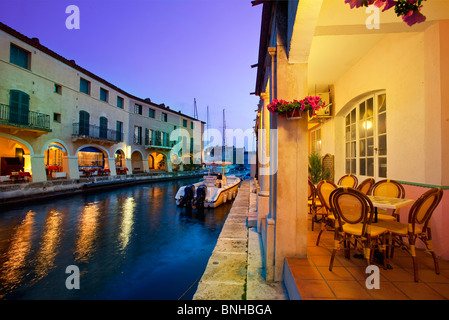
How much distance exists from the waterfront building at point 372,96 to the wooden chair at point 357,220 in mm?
400

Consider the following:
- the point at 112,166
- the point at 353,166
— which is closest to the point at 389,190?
the point at 353,166

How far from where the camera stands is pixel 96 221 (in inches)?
332

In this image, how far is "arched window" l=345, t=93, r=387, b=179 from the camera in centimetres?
468

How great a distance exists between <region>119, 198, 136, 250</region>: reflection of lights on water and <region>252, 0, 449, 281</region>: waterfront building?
4.40m

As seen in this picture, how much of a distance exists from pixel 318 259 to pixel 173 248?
445 centimetres

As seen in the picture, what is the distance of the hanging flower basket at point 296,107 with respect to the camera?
2.63 metres

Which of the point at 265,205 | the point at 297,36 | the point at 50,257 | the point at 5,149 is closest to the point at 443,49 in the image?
the point at 297,36

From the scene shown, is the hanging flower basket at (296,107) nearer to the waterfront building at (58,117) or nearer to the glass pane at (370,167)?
the glass pane at (370,167)

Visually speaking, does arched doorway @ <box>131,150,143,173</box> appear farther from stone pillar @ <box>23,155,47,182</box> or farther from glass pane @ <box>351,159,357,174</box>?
glass pane @ <box>351,159,357,174</box>

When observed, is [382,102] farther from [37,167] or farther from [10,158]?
[10,158]

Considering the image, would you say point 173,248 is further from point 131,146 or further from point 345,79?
point 131,146

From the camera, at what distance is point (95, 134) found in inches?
742

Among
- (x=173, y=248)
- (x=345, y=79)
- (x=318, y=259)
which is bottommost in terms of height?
(x=173, y=248)

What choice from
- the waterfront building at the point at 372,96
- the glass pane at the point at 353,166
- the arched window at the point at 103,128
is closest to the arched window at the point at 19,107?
the arched window at the point at 103,128
